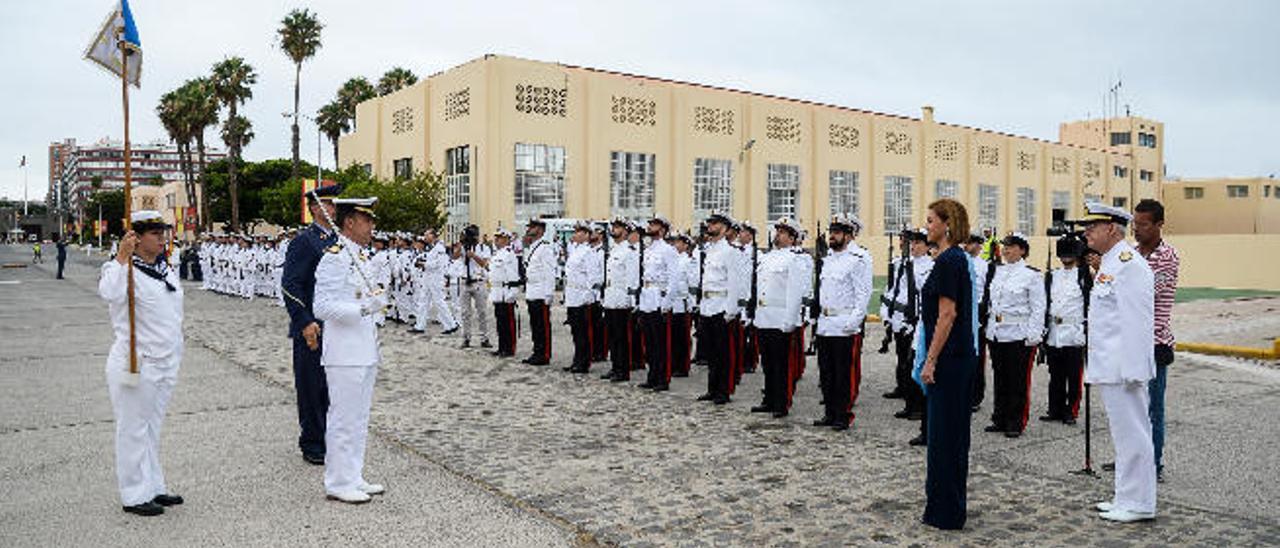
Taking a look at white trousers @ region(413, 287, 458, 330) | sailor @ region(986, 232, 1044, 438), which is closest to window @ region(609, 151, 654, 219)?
white trousers @ region(413, 287, 458, 330)

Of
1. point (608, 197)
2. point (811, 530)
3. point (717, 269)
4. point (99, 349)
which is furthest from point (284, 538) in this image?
point (608, 197)

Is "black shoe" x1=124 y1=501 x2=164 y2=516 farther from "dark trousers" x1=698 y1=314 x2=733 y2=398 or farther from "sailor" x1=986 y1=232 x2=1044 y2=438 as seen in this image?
"sailor" x1=986 y1=232 x2=1044 y2=438

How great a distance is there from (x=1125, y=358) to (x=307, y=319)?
16.4ft

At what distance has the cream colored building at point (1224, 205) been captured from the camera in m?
82.9

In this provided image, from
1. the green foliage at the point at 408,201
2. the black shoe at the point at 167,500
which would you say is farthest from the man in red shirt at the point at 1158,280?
the green foliage at the point at 408,201

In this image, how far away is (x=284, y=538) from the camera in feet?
15.9

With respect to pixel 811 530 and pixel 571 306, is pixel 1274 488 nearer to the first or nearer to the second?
pixel 811 530

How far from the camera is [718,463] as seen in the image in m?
6.59

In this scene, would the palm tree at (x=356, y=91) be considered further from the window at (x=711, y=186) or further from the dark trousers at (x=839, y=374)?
the dark trousers at (x=839, y=374)

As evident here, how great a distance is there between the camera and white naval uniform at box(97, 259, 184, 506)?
5.18 m

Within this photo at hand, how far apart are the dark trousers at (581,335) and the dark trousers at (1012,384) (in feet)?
16.4

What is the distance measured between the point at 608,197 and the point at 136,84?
35.6 metres

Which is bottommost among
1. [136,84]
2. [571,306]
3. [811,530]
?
[811,530]

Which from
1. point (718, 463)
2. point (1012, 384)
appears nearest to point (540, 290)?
point (718, 463)
